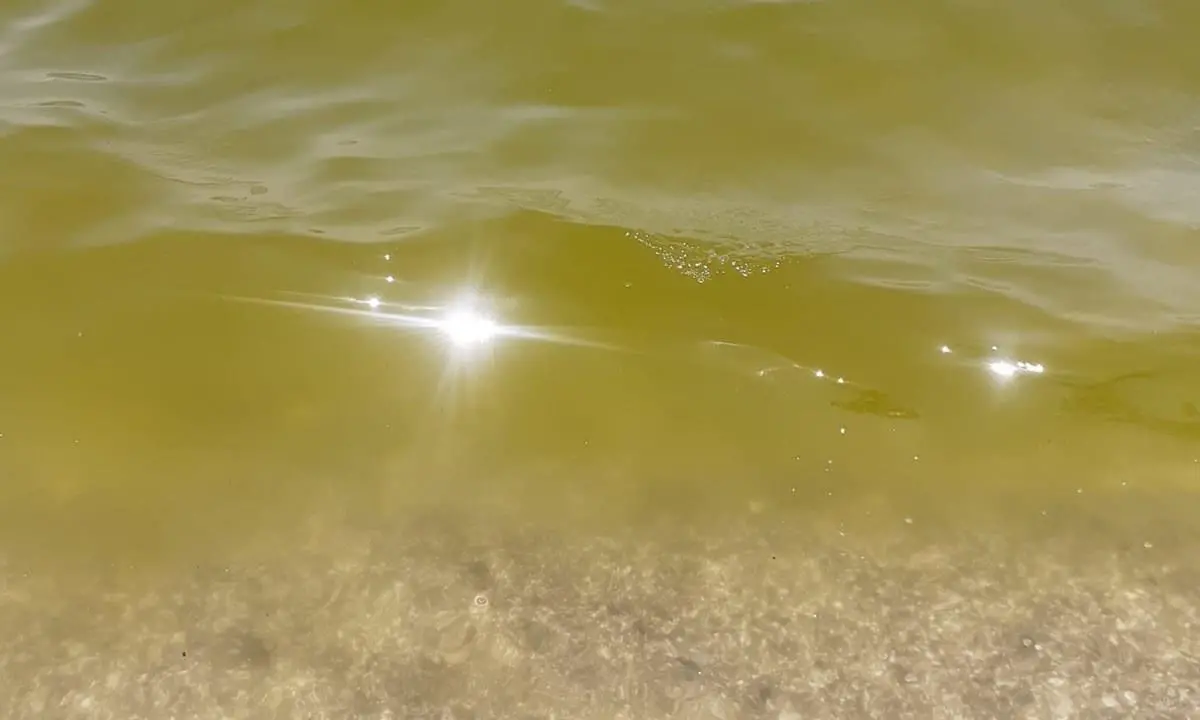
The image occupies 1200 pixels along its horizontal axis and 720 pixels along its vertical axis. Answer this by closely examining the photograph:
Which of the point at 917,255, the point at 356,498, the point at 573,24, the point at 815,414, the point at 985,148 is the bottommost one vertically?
the point at 356,498

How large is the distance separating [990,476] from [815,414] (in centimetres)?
50

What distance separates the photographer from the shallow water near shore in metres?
2.27

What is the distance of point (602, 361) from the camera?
295 centimetres

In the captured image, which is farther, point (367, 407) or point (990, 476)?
point (367, 407)

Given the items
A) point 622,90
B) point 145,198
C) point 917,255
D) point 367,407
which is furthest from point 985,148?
point 145,198

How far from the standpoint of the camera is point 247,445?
9.00 ft

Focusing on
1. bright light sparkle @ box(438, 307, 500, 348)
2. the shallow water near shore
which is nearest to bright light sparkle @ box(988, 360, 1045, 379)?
the shallow water near shore

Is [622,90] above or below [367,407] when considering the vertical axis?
above

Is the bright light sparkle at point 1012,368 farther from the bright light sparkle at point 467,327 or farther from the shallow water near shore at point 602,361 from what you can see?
the bright light sparkle at point 467,327

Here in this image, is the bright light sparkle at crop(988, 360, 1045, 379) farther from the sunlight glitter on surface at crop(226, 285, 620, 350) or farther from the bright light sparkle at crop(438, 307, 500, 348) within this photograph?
the bright light sparkle at crop(438, 307, 500, 348)

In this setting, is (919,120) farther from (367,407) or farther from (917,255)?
(367,407)

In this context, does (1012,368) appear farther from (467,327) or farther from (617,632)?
(467,327)

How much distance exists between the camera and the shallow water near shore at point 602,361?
2.27 metres

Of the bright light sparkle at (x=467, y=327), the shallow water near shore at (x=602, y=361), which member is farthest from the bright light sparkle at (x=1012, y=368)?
the bright light sparkle at (x=467, y=327)
